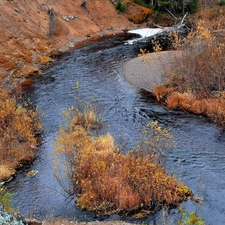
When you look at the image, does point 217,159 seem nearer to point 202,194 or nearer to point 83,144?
point 202,194

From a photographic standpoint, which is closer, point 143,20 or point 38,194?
point 38,194

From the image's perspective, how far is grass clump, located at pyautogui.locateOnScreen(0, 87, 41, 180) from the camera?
1298cm

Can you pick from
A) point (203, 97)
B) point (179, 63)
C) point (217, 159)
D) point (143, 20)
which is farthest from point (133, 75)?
point (143, 20)

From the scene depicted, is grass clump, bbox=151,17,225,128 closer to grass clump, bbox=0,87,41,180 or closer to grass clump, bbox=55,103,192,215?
grass clump, bbox=55,103,192,215

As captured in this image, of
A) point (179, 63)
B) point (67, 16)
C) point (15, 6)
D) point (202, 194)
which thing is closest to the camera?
point (202, 194)

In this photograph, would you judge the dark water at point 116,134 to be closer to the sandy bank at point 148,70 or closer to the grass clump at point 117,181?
the grass clump at point 117,181

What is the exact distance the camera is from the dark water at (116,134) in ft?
33.8

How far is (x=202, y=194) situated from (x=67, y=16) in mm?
30133

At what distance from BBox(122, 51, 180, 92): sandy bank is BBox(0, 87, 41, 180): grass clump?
8.13 meters

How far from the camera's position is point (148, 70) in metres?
22.7

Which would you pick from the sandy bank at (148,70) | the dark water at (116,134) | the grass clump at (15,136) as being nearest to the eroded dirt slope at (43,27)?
the dark water at (116,134)

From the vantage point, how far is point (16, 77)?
76.5 feet

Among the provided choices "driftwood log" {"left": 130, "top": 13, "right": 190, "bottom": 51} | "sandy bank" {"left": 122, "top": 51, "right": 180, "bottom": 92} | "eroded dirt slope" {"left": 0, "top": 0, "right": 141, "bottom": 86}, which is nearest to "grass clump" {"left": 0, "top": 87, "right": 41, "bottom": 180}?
"eroded dirt slope" {"left": 0, "top": 0, "right": 141, "bottom": 86}

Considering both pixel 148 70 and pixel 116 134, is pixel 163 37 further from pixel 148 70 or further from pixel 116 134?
pixel 116 134
